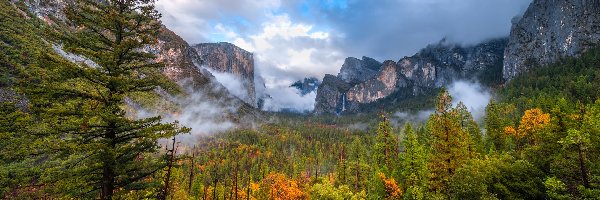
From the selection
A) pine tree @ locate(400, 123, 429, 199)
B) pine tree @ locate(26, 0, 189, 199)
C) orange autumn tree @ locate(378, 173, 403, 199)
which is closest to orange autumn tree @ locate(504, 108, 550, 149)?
pine tree @ locate(400, 123, 429, 199)

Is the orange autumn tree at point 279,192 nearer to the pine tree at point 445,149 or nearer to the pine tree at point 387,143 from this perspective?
the pine tree at point 387,143

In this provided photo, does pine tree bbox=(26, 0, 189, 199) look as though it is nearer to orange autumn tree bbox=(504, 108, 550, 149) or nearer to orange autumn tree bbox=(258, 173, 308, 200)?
orange autumn tree bbox=(258, 173, 308, 200)

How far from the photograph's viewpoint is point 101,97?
48.7 ft

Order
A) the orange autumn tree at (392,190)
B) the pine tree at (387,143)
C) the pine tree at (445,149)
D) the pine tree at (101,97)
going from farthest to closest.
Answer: the pine tree at (387,143) < the orange autumn tree at (392,190) < the pine tree at (445,149) < the pine tree at (101,97)

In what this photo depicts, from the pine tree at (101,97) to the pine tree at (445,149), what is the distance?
85.7 ft

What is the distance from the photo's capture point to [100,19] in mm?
15461

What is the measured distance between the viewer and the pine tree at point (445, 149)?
3306 cm

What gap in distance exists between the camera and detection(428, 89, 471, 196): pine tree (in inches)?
1302

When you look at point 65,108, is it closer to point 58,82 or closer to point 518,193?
point 58,82

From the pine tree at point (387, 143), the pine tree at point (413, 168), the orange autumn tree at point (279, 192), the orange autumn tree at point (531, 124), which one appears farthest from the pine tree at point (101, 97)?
the orange autumn tree at point (531, 124)

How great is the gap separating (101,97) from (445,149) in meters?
29.8

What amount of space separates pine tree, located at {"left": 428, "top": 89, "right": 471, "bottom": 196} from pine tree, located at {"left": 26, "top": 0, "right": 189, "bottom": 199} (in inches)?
1029

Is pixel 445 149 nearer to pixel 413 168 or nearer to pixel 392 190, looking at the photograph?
pixel 413 168

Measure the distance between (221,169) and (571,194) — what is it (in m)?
143
